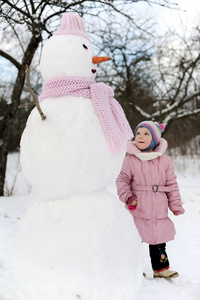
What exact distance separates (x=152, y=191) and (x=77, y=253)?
115 cm

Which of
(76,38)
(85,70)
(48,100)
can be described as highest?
(76,38)

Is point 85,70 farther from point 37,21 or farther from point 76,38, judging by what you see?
point 37,21

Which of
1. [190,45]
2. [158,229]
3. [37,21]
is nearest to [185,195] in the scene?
[158,229]

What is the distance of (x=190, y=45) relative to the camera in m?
7.91

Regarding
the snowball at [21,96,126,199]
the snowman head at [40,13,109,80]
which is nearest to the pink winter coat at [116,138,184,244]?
the snowball at [21,96,126,199]

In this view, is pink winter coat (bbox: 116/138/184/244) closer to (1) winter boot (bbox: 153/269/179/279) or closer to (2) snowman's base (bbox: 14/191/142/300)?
(1) winter boot (bbox: 153/269/179/279)

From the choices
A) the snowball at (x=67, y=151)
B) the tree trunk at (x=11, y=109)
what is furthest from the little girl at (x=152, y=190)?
the tree trunk at (x=11, y=109)

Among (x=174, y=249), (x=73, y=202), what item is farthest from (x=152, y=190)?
(x=174, y=249)

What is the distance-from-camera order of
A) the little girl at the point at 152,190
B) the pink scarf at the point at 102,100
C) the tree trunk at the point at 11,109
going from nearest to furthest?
the pink scarf at the point at 102,100, the little girl at the point at 152,190, the tree trunk at the point at 11,109

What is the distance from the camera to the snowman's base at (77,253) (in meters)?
1.64

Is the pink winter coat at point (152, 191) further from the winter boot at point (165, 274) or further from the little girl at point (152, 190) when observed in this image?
the winter boot at point (165, 274)

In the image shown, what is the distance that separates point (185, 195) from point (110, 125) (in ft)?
12.2

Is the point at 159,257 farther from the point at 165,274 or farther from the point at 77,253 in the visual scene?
the point at 77,253

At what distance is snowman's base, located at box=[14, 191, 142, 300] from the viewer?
5.37 ft
